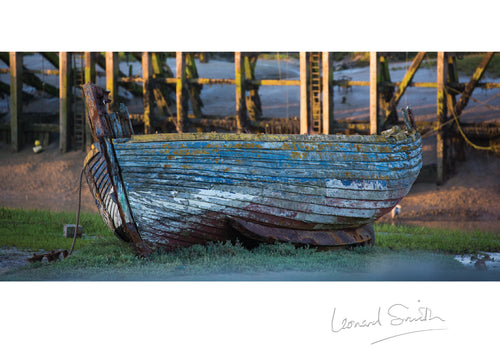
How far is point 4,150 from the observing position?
43.5ft

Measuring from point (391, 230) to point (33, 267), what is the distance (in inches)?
203

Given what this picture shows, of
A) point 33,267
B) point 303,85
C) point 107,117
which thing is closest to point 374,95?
point 303,85

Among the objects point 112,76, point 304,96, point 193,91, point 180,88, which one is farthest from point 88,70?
point 304,96

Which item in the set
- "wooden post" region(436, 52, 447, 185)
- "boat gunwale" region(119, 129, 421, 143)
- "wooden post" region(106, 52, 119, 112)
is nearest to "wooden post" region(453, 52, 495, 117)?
"wooden post" region(436, 52, 447, 185)

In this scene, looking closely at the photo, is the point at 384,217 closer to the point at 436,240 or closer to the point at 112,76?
the point at 436,240

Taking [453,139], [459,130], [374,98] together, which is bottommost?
[453,139]

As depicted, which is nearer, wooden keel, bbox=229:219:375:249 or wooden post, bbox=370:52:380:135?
wooden keel, bbox=229:219:375:249

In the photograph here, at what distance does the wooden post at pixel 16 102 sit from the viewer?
13.0 metres

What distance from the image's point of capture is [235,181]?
7.35 metres

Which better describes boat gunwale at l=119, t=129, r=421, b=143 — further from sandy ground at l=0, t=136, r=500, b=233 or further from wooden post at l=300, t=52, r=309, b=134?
wooden post at l=300, t=52, r=309, b=134
